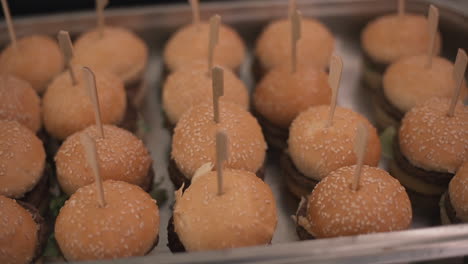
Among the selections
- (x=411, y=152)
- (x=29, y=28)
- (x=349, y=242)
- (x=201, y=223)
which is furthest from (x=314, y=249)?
(x=29, y=28)

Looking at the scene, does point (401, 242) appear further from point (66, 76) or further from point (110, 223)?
point (66, 76)

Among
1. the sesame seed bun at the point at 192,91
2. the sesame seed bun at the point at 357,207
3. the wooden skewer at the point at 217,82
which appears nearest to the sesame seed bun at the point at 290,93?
the sesame seed bun at the point at 192,91

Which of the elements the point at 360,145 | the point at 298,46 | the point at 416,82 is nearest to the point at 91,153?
the point at 360,145

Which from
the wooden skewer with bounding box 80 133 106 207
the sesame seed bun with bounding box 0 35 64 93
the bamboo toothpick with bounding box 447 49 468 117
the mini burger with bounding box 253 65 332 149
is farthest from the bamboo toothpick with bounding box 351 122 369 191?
the sesame seed bun with bounding box 0 35 64 93

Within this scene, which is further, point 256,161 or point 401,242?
point 256,161

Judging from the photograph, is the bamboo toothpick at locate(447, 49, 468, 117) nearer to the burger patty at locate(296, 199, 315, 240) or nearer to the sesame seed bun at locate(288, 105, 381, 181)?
the sesame seed bun at locate(288, 105, 381, 181)

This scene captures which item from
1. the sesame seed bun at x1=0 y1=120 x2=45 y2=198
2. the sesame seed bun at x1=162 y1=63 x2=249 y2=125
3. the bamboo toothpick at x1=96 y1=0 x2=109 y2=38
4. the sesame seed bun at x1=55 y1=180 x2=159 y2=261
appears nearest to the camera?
the sesame seed bun at x1=55 y1=180 x2=159 y2=261

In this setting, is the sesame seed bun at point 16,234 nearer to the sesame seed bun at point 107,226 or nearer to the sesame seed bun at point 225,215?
the sesame seed bun at point 107,226
